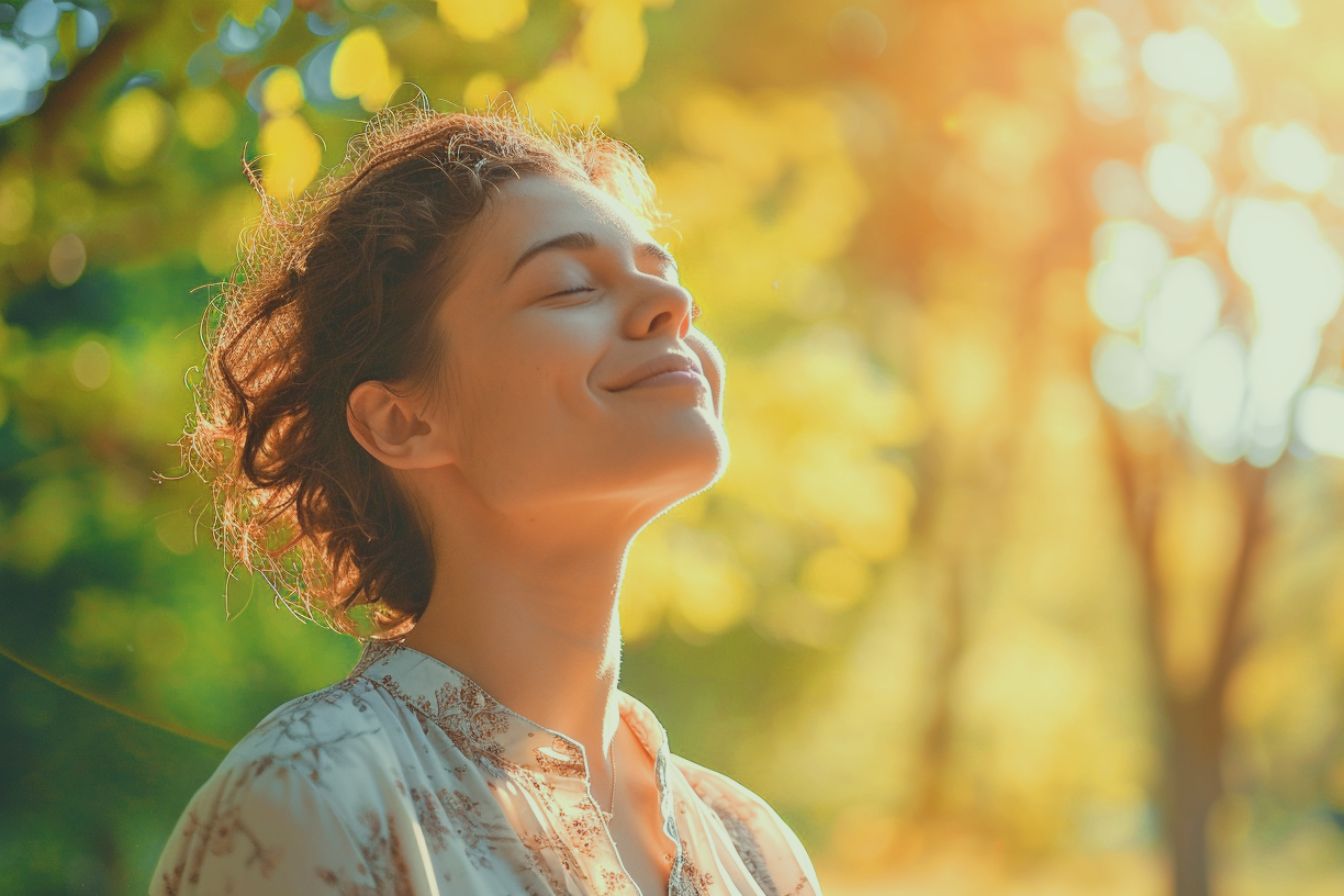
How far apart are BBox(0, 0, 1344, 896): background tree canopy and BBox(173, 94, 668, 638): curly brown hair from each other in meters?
0.39

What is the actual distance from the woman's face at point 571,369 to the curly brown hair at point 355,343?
38 mm

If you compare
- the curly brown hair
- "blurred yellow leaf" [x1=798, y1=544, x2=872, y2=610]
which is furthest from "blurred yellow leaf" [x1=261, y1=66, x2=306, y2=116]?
"blurred yellow leaf" [x1=798, y1=544, x2=872, y2=610]

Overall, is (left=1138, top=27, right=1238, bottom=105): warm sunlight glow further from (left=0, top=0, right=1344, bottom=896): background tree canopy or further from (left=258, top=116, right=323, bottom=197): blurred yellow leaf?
(left=258, top=116, right=323, bottom=197): blurred yellow leaf

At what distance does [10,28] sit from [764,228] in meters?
1.65

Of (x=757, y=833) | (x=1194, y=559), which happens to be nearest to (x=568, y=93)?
(x=757, y=833)

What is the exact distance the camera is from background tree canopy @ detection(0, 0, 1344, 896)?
190 cm

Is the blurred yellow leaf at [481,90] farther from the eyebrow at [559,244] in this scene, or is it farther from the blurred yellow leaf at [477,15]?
the eyebrow at [559,244]

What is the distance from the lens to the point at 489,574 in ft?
3.49

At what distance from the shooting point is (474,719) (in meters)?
1.00

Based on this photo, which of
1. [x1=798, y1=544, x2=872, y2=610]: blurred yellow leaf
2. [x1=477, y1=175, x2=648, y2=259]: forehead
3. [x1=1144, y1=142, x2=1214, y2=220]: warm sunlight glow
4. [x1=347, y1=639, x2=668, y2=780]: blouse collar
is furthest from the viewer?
[x1=1144, y1=142, x2=1214, y2=220]: warm sunlight glow

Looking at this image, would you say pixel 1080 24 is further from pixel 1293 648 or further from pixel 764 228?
pixel 1293 648

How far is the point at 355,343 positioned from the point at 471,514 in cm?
18

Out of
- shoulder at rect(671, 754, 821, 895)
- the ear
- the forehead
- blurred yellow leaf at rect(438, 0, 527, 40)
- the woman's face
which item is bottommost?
shoulder at rect(671, 754, 821, 895)

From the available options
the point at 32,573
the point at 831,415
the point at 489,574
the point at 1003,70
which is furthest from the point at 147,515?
the point at 1003,70
